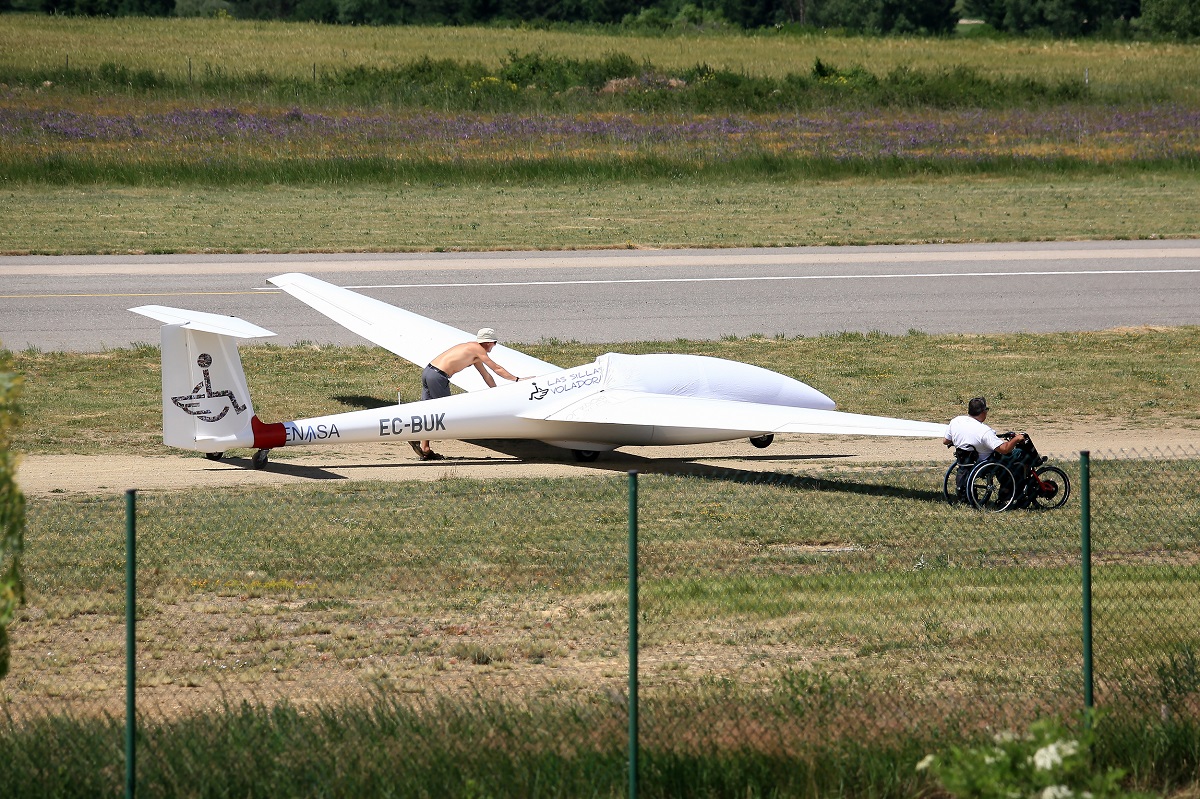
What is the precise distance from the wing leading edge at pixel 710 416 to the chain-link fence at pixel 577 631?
99 centimetres

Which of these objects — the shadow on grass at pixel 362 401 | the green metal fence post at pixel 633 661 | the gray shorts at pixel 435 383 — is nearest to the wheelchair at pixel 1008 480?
the green metal fence post at pixel 633 661

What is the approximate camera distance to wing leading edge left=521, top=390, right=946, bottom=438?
17.1 m

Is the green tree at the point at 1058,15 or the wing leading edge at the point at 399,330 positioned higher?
the green tree at the point at 1058,15

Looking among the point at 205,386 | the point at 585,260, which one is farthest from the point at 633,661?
the point at 585,260

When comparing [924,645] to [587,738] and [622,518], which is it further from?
[622,518]

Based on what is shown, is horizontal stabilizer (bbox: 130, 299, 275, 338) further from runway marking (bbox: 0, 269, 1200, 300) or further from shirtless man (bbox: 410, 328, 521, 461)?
runway marking (bbox: 0, 269, 1200, 300)

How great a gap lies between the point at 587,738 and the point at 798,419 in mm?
8769

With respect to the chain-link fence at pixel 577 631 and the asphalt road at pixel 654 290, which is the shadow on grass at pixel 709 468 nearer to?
the chain-link fence at pixel 577 631

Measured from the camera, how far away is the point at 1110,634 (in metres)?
11.5

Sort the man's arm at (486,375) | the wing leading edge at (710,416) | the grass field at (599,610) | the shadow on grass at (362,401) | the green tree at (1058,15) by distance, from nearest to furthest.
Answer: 1. the grass field at (599,610)
2. the wing leading edge at (710,416)
3. the man's arm at (486,375)
4. the shadow on grass at (362,401)
5. the green tree at (1058,15)

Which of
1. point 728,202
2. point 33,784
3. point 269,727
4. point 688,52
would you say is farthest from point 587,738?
point 688,52

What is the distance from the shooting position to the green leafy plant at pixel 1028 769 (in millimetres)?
7219

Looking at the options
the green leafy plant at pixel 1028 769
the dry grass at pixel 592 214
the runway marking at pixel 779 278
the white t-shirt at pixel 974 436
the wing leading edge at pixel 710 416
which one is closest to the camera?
the green leafy plant at pixel 1028 769

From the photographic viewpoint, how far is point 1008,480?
15.5 metres
